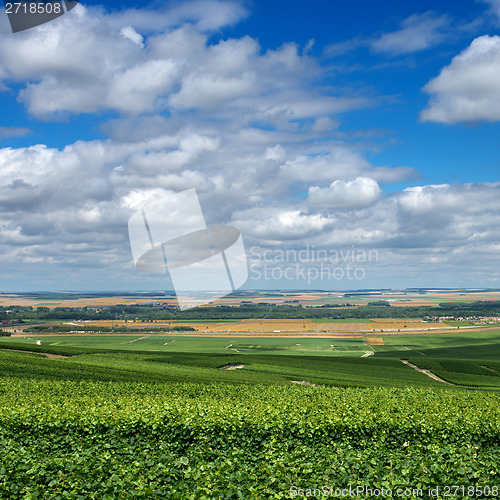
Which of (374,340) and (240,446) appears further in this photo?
(374,340)

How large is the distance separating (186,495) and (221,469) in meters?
1.83

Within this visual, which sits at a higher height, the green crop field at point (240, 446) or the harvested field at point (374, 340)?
the green crop field at point (240, 446)

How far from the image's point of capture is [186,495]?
29.8 ft

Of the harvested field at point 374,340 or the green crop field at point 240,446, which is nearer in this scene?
the green crop field at point 240,446

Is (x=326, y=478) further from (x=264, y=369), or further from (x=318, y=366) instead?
(x=318, y=366)

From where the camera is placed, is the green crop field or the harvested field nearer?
the green crop field

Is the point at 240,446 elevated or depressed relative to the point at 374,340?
elevated

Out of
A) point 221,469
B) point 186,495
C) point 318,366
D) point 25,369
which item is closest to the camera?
point 186,495

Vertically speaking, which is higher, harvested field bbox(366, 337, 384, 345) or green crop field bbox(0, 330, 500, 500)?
green crop field bbox(0, 330, 500, 500)

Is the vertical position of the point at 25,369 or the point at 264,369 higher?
the point at 25,369

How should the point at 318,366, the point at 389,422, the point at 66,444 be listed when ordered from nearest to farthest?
the point at 66,444
the point at 389,422
the point at 318,366

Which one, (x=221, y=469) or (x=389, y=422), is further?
(x=389, y=422)

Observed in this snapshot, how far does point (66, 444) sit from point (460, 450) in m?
13.1

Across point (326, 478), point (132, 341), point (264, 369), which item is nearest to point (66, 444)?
point (326, 478)
